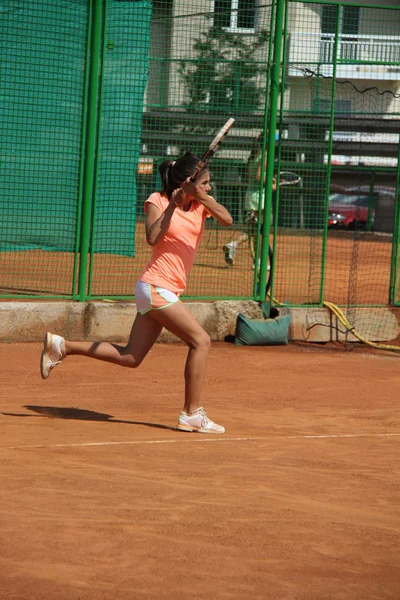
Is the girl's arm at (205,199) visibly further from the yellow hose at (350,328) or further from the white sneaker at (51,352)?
the yellow hose at (350,328)

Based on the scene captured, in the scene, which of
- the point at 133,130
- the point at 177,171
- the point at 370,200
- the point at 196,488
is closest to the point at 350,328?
the point at 133,130

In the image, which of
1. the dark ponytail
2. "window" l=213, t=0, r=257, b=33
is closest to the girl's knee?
the dark ponytail

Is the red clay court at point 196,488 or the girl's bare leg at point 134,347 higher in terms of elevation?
the girl's bare leg at point 134,347

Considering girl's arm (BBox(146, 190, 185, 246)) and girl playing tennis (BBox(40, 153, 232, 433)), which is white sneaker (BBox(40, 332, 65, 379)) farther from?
girl's arm (BBox(146, 190, 185, 246))

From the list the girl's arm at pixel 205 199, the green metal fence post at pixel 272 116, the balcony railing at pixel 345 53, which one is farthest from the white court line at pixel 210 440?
the balcony railing at pixel 345 53

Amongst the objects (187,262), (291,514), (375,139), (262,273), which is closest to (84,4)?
(262,273)

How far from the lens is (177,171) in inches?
289

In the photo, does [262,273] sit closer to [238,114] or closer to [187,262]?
[238,114]

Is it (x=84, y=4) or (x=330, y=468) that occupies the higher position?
(x=84, y=4)

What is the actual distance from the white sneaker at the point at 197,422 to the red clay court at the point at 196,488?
0.26ft

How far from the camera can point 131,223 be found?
12141mm

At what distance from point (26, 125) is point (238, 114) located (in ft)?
8.40

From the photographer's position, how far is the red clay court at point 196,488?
180 inches

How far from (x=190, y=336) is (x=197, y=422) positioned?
65 centimetres
